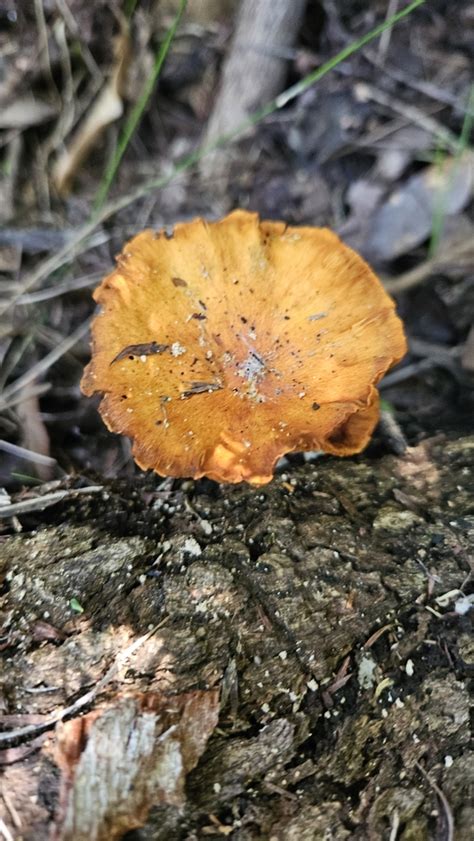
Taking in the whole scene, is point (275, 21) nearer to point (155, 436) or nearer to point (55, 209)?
point (55, 209)

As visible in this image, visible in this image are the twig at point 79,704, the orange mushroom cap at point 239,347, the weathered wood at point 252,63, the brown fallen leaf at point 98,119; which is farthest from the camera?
the brown fallen leaf at point 98,119

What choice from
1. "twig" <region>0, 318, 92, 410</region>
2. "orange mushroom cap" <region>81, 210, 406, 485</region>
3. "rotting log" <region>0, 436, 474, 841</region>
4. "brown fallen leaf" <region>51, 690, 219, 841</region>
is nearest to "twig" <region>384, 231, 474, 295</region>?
"orange mushroom cap" <region>81, 210, 406, 485</region>

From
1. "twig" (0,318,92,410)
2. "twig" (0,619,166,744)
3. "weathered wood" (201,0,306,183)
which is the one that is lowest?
"twig" (0,619,166,744)

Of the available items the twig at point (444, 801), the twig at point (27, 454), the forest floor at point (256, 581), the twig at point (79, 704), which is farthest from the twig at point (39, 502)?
the twig at point (444, 801)

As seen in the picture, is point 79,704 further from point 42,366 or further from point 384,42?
point 384,42

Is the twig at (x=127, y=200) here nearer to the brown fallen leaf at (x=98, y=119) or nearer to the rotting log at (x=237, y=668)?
the brown fallen leaf at (x=98, y=119)

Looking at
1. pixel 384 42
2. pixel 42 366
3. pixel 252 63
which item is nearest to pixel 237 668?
pixel 42 366

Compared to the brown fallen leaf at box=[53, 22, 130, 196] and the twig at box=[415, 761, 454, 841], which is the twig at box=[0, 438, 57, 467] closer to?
the brown fallen leaf at box=[53, 22, 130, 196]
